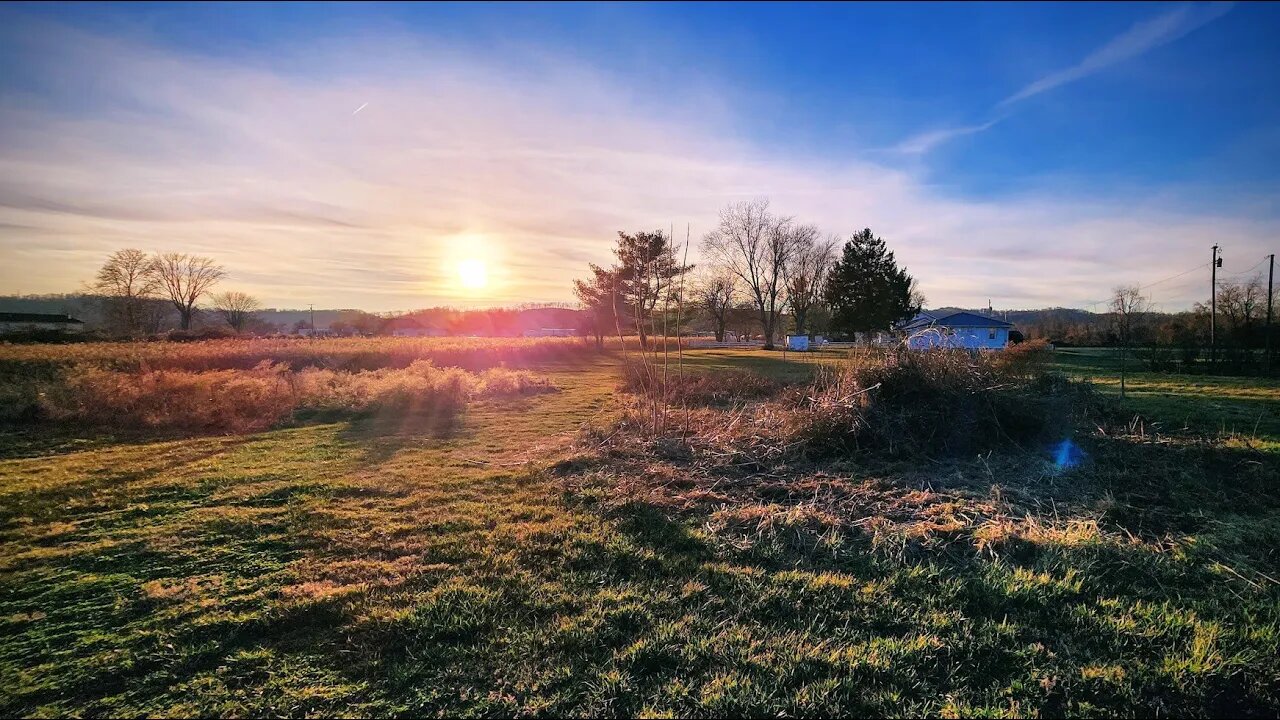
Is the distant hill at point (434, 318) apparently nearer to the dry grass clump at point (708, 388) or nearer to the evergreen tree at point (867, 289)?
the evergreen tree at point (867, 289)

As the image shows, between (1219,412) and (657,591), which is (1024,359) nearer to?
(1219,412)

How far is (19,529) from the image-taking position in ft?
15.4

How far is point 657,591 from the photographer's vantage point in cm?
345

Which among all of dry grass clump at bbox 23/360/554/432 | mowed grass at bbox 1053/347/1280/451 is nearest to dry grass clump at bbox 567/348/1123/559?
mowed grass at bbox 1053/347/1280/451

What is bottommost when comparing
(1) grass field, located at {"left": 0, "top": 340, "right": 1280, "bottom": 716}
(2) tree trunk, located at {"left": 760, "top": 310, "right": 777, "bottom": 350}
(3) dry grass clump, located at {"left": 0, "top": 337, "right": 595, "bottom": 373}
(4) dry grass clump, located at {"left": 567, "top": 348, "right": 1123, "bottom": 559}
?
(1) grass field, located at {"left": 0, "top": 340, "right": 1280, "bottom": 716}

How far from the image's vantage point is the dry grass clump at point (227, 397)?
988cm

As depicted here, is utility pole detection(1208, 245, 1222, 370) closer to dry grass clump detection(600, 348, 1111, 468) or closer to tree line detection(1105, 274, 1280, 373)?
tree line detection(1105, 274, 1280, 373)

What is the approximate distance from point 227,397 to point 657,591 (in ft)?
37.4

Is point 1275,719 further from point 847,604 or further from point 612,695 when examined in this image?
point 612,695

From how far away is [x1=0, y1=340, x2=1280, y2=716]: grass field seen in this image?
2510mm

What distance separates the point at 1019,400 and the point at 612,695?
741 centimetres

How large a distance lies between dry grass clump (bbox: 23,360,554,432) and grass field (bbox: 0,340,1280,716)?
396cm

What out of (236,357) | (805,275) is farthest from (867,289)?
(236,357)

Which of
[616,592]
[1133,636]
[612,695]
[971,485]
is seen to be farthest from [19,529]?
[971,485]
